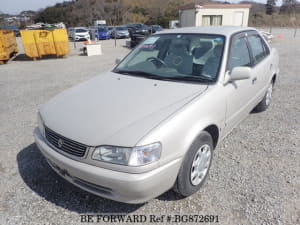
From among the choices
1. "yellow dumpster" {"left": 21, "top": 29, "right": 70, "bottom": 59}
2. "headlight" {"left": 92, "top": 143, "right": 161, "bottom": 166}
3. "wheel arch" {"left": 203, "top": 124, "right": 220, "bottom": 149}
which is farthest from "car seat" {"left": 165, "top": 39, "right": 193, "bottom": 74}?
"yellow dumpster" {"left": 21, "top": 29, "right": 70, "bottom": 59}

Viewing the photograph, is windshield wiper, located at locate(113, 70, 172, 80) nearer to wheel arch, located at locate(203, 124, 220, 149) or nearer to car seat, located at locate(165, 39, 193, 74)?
car seat, located at locate(165, 39, 193, 74)

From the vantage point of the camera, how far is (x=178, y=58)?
2828mm

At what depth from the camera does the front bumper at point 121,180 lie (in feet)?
5.52

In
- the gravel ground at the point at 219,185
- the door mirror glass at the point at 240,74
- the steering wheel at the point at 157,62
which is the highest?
the steering wheel at the point at 157,62

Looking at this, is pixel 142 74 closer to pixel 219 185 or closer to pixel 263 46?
pixel 219 185

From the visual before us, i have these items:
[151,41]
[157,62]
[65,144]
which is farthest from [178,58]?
[65,144]

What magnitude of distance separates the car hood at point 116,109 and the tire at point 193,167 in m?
0.42

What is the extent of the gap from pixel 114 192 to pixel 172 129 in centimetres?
71

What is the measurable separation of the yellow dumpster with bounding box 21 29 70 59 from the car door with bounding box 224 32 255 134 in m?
11.3

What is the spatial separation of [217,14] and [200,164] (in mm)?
25723

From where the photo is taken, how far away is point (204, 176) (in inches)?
93.4

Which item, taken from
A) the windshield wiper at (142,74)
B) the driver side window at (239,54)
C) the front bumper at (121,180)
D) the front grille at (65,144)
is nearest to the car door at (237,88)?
the driver side window at (239,54)

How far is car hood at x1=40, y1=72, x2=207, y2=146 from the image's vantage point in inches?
71.1

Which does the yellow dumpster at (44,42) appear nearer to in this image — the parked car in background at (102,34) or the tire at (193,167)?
the tire at (193,167)
